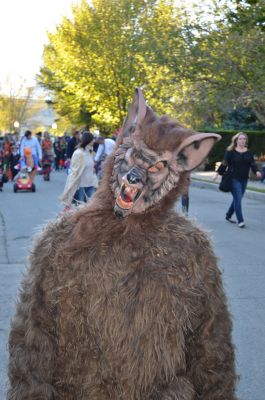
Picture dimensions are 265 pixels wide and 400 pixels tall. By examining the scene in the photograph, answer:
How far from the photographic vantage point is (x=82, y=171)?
38.5 feet

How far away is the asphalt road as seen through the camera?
18.1 feet

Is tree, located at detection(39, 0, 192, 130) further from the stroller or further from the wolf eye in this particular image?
the wolf eye

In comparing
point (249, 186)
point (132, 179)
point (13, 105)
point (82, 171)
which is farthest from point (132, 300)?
point (13, 105)

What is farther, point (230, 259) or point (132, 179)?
point (230, 259)

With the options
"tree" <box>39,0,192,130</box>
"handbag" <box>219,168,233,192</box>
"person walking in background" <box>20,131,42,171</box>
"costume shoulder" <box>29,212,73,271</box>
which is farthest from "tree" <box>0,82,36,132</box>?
"costume shoulder" <box>29,212,73,271</box>

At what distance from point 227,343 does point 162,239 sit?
1.34 ft

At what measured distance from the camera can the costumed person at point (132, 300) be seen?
235 cm

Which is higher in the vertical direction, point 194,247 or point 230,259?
point 194,247

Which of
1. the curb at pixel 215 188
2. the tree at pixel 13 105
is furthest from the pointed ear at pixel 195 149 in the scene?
the tree at pixel 13 105

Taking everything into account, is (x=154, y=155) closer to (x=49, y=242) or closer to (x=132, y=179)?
(x=132, y=179)

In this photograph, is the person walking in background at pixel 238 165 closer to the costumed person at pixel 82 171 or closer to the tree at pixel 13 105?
the costumed person at pixel 82 171

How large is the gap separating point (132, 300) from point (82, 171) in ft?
31.0

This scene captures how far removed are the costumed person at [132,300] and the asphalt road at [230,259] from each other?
302mm

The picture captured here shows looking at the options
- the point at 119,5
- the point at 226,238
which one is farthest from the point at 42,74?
the point at 226,238
